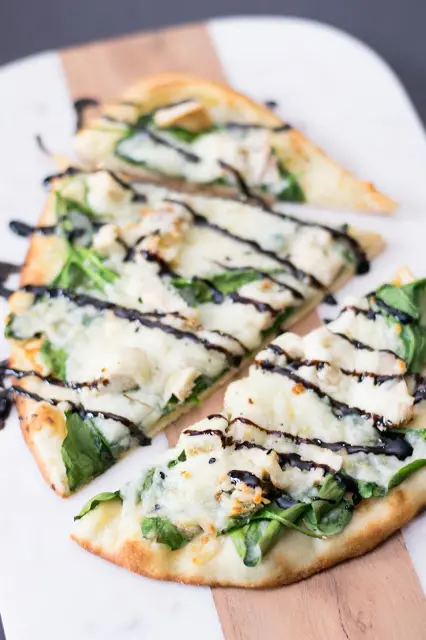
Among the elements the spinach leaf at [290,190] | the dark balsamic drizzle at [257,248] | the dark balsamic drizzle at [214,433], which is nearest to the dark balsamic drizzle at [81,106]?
the dark balsamic drizzle at [257,248]

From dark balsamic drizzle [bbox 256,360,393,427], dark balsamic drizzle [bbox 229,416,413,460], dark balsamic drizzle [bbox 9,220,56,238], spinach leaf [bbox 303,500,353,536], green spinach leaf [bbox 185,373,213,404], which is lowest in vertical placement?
spinach leaf [bbox 303,500,353,536]

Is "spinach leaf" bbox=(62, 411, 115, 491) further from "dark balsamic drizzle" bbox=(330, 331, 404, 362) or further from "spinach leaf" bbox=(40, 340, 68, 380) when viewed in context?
"dark balsamic drizzle" bbox=(330, 331, 404, 362)

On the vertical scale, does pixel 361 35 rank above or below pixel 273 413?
above

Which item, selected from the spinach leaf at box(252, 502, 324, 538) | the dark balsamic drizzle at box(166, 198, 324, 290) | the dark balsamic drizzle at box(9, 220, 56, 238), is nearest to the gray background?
the dark balsamic drizzle at box(9, 220, 56, 238)

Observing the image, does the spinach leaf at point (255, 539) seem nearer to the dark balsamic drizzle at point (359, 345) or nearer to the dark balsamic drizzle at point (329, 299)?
the dark balsamic drizzle at point (359, 345)

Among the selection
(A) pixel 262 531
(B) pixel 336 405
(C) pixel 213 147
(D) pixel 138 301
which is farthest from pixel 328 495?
(C) pixel 213 147

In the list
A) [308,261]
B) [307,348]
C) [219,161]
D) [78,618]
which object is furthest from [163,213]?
[78,618]

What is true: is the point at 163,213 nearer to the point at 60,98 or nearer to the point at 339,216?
the point at 339,216
